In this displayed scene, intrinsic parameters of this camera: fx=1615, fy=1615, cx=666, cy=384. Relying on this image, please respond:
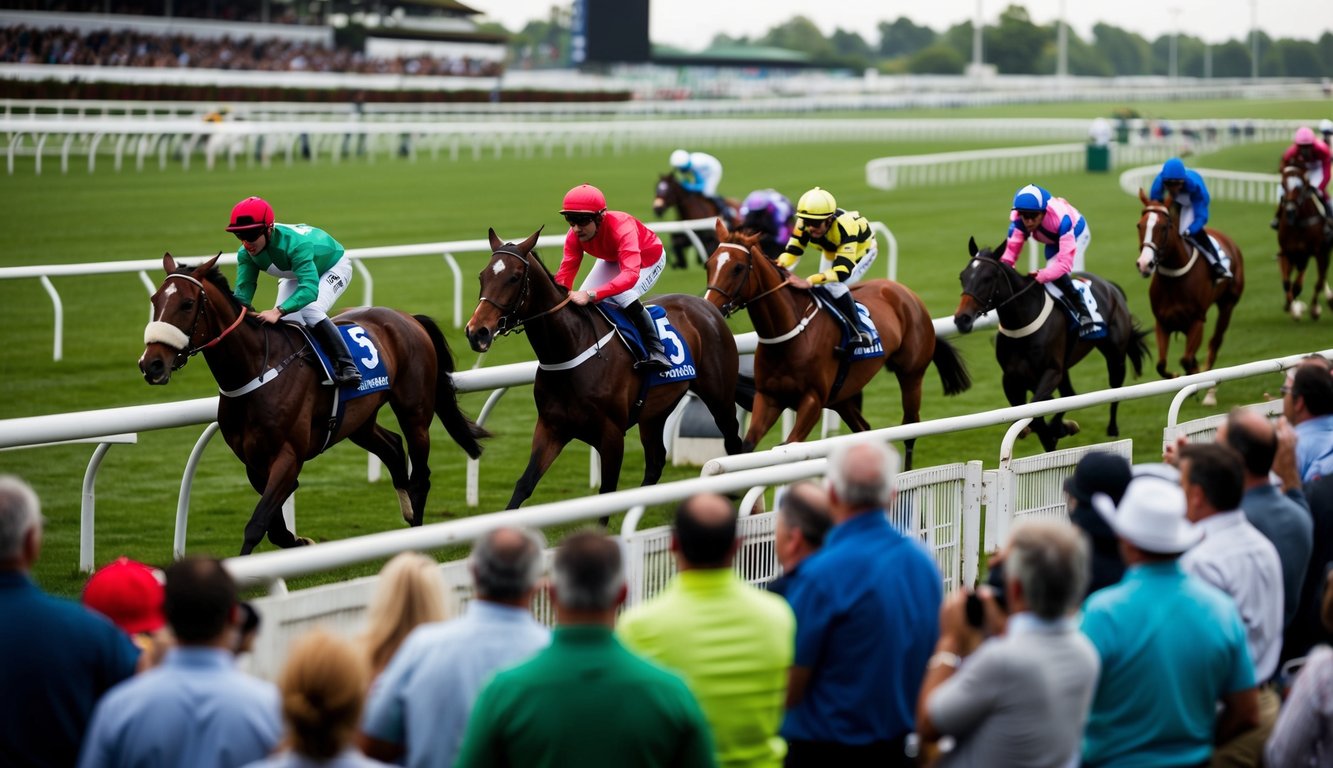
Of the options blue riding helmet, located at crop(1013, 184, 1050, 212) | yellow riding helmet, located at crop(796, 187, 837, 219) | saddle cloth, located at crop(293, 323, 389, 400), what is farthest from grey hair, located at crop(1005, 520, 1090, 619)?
blue riding helmet, located at crop(1013, 184, 1050, 212)

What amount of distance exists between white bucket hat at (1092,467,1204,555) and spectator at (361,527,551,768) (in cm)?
115

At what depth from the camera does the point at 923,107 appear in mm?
56281

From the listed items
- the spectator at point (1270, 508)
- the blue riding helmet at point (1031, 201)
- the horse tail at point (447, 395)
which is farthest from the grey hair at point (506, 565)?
the blue riding helmet at point (1031, 201)

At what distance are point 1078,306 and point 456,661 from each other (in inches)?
265

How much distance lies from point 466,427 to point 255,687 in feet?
15.1

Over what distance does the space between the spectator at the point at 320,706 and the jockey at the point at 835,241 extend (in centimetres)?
563

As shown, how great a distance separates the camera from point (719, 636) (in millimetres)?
2865

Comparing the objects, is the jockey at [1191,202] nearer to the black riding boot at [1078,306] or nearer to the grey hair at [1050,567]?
the black riding boot at [1078,306]

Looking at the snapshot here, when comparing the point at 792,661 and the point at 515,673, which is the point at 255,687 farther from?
the point at 792,661

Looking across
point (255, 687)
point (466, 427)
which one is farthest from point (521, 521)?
point (466, 427)

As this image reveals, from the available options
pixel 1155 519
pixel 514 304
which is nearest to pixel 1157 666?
pixel 1155 519

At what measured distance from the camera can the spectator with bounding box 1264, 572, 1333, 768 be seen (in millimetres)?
2939

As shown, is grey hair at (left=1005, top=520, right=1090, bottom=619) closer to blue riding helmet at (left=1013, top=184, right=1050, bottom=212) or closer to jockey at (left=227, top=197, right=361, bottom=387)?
jockey at (left=227, top=197, right=361, bottom=387)

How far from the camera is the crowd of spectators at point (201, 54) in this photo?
3356cm
